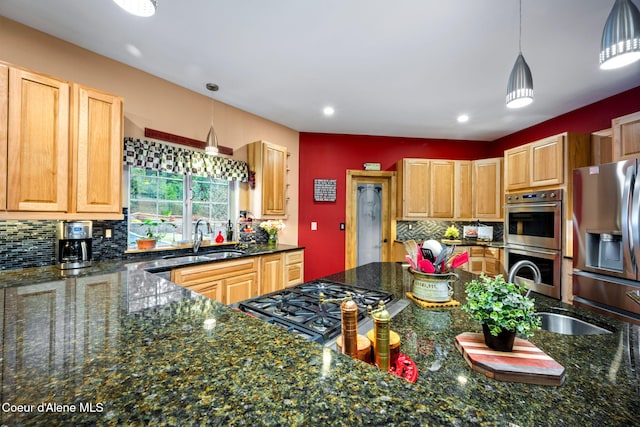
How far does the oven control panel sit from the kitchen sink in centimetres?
243

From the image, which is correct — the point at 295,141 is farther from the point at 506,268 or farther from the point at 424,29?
the point at 506,268

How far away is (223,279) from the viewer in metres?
2.65

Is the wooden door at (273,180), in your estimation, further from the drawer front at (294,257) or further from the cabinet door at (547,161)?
the cabinet door at (547,161)

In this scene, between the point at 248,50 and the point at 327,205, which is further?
the point at 327,205

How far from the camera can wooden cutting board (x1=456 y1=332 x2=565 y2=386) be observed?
2.23 ft

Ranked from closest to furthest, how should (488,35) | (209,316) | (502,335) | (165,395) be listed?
(165,395) → (502,335) → (209,316) → (488,35)

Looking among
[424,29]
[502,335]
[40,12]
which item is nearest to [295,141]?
[424,29]

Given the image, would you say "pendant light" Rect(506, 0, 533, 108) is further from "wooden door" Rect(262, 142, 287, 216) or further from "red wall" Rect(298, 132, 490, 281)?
"red wall" Rect(298, 132, 490, 281)

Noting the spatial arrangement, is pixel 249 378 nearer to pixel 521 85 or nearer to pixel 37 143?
pixel 521 85

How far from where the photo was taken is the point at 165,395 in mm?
521

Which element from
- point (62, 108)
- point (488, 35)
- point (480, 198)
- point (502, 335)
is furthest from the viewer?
point (480, 198)

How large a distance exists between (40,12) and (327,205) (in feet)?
11.8

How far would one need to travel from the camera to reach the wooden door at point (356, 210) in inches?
179

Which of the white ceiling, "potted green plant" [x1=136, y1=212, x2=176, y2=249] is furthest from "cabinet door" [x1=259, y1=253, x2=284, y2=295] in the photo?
the white ceiling
